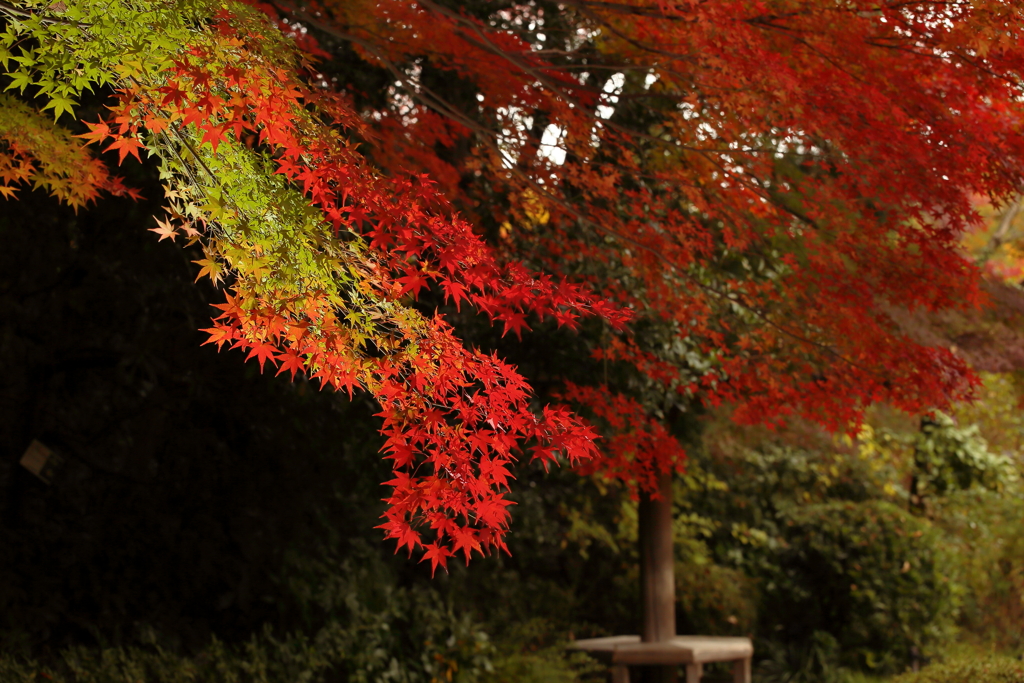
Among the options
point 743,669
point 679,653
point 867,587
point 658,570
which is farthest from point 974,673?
point 867,587

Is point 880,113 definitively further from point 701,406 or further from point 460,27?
point 701,406

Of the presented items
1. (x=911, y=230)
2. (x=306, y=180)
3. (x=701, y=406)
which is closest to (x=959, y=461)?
(x=701, y=406)

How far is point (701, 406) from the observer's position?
26.7ft

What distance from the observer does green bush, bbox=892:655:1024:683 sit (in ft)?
19.3

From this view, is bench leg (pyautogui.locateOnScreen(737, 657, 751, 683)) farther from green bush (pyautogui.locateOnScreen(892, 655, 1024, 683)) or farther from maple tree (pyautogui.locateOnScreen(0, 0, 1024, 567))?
maple tree (pyautogui.locateOnScreen(0, 0, 1024, 567))

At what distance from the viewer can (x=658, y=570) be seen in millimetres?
7824

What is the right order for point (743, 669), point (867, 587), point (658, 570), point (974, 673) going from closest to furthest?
point (974, 673) → point (743, 669) → point (658, 570) → point (867, 587)

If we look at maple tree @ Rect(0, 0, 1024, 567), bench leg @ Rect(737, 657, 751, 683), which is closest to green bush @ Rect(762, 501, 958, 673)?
bench leg @ Rect(737, 657, 751, 683)

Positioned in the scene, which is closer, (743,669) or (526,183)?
(526,183)

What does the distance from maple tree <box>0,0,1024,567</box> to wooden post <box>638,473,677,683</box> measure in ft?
3.54

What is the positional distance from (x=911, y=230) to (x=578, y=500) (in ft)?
17.8

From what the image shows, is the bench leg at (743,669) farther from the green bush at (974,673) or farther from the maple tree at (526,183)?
the maple tree at (526,183)

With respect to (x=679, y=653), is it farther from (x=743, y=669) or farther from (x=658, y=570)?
(x=658, y=570)

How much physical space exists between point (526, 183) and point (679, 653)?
408 cm
